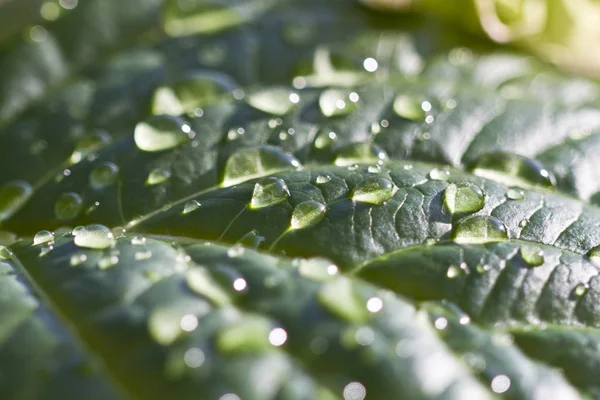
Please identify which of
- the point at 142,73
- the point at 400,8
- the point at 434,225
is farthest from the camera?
the point at 400,8

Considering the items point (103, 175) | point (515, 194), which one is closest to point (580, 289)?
point (515, 194)

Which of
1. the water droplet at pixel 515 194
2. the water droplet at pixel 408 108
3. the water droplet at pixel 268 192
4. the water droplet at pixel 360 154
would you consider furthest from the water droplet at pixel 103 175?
the water droplet at pixel 515 194

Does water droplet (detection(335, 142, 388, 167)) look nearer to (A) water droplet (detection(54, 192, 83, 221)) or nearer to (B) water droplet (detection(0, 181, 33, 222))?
(A) water droplet (detection(54, 192, 83, 221))

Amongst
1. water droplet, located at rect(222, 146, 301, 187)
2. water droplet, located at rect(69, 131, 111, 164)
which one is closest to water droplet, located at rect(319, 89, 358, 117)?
water droplet, located at rect(222, 146, 301, 187)

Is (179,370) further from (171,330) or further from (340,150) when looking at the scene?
(340,150)

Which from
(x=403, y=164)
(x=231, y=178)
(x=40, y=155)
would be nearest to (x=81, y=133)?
(x=40, y=155)

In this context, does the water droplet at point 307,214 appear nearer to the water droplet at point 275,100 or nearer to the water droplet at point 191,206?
the water droplet at point 191,206
